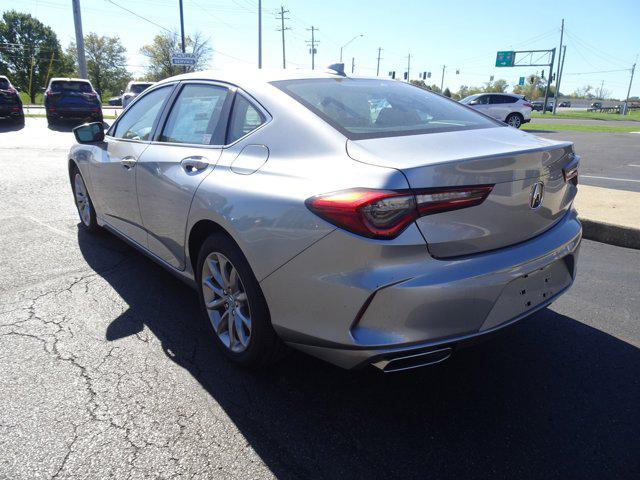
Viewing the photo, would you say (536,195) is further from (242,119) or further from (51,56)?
(51,56)

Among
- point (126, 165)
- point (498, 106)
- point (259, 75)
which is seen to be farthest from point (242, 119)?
point (498, 106)

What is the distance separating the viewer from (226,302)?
8.99 ft

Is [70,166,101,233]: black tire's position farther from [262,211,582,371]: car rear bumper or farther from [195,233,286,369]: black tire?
[262,211,582,371]: car rear bumper

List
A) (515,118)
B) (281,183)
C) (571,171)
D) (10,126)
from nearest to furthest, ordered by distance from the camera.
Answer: (281,183), (571,171), (10,126), (515,118)

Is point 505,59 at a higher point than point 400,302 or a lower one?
higher

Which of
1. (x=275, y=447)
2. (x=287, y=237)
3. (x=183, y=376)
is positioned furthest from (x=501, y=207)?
(x=183, y=376)

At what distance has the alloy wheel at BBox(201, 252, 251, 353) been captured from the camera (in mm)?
2615

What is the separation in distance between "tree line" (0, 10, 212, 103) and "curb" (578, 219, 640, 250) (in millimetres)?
72737

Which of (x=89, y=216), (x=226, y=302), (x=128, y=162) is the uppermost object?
(x=128, y=162)

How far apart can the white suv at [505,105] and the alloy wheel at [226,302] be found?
2268cm

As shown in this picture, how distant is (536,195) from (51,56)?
287 ft

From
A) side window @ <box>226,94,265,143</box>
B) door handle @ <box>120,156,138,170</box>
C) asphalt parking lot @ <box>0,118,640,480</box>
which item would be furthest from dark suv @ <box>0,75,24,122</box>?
side window @ <box>226,94,265,143</box>

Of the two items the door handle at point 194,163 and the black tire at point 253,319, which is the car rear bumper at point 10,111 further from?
the black tire at point 253,319

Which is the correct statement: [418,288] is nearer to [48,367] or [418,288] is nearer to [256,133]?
[256,133]
